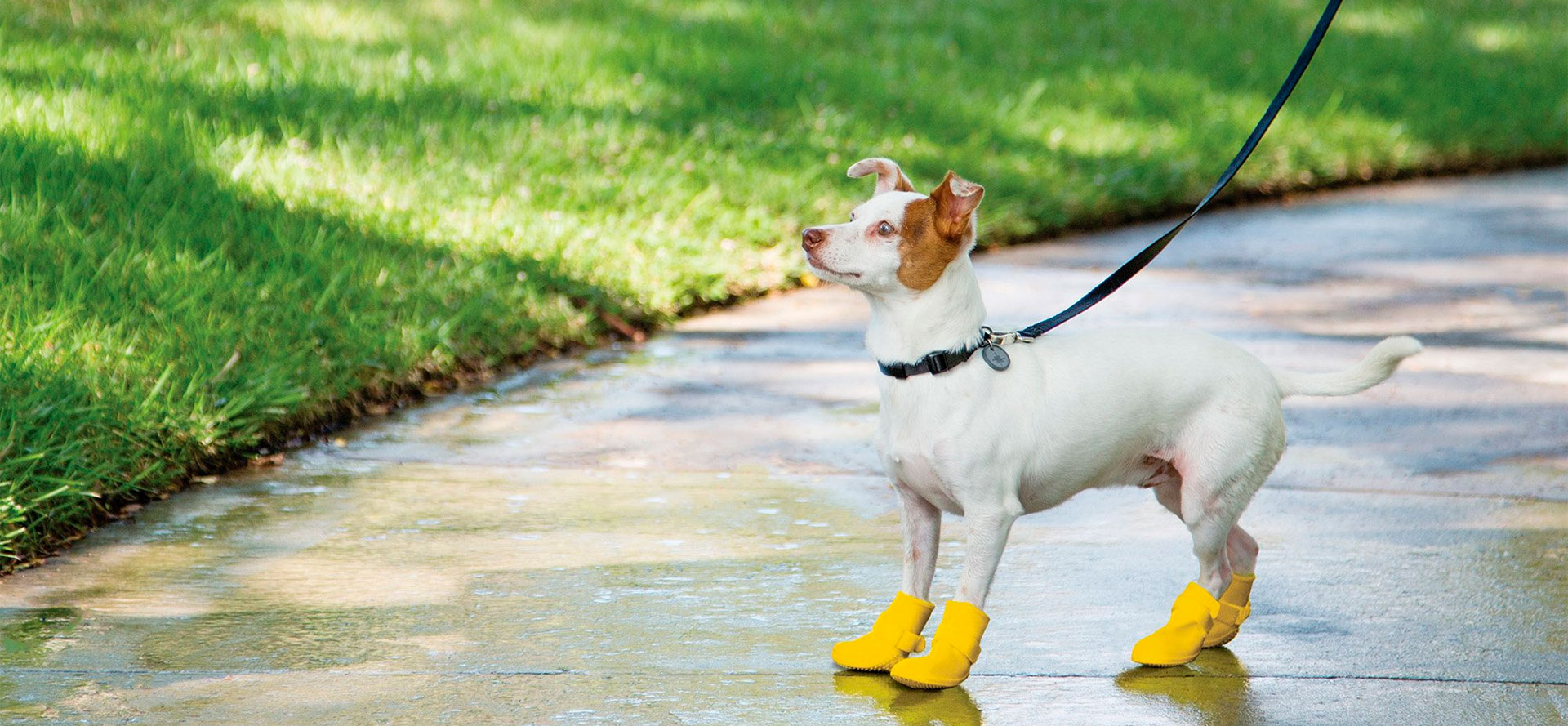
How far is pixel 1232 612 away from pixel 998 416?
737mm

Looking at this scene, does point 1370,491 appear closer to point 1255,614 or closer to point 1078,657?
point 1255,614

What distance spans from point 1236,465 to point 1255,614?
546 mm

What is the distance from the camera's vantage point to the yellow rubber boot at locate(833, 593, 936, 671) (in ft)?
11.0

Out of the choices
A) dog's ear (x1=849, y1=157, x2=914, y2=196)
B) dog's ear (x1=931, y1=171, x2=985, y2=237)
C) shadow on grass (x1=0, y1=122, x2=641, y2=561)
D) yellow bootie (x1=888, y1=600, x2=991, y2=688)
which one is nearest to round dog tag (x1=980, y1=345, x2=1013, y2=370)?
dog's ear (x1=931, y1=171, x2=985, y2=237)

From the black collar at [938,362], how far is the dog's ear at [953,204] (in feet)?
0.78

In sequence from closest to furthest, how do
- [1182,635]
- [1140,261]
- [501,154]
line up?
[1182,635] → [1140,261] → [501,154]

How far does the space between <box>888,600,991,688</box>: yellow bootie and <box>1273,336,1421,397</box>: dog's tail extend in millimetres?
854

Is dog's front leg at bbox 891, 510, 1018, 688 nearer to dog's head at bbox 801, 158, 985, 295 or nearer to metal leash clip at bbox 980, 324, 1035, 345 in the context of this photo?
metal leash clip at bbox 980, 324, 1035, 345

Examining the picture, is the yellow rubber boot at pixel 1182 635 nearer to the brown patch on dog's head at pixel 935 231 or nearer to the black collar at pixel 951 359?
the black collar at pixel 951 359

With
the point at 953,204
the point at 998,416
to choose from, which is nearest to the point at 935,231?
the point at 953,204

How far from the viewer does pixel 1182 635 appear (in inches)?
134

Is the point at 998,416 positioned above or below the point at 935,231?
below

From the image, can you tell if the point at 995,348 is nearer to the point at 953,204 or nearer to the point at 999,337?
the point at 999,337

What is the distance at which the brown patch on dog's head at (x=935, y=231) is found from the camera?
3.16 metres
